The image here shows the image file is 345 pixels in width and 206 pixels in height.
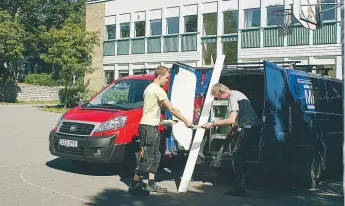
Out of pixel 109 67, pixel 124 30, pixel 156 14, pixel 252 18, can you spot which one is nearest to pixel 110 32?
pixel 124 30

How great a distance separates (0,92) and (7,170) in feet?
119

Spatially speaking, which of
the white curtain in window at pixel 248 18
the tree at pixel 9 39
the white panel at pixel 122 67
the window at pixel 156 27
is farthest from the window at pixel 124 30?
the tree at pixel 9 39

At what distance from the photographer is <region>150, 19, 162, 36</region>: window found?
31859 mm

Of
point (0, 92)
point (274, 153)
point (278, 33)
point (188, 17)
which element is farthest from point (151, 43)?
point (274, 153)

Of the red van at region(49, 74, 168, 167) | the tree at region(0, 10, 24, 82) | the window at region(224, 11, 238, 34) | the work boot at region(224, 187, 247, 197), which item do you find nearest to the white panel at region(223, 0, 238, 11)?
the window at region(224, 11, 238, 34)

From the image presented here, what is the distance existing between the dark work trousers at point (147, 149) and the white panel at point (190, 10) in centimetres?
2317

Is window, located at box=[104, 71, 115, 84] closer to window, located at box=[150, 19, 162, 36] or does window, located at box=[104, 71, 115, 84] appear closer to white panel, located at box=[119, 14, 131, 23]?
white panel, located at box=[119, 14, 131, 23]

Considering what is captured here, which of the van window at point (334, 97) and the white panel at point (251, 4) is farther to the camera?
the white panel at point (251, 4)

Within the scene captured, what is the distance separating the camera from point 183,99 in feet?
27.3

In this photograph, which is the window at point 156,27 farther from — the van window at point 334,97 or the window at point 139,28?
the van window at point 334,97

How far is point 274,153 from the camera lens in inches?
295

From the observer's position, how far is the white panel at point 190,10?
29706 mm

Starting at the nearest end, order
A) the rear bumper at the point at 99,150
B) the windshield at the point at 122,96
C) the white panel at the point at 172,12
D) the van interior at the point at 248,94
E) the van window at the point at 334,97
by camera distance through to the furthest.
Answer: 1. the van interior at the point at 248,94
2. the rear bumper at the point at 99,150
3. the van window at the point at 334,97
4. the windshield at the point at 122,96
5. the white panel at the point at 172,12

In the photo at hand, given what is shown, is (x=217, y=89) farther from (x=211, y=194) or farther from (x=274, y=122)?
(x=211, y=194)
